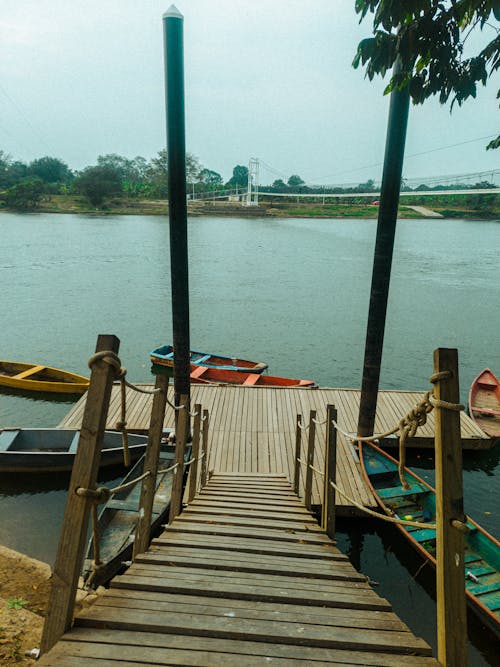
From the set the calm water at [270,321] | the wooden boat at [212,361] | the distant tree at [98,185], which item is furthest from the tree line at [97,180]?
the wooden boat at [212,361]

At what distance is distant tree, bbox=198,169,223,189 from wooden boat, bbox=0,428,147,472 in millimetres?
127568

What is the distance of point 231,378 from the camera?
14508 millimetres

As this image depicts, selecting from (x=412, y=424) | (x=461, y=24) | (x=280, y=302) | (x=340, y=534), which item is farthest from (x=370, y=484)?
(x=280, y=302)

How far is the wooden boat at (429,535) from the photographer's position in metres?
5.56

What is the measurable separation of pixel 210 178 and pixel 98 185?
54.8 metres

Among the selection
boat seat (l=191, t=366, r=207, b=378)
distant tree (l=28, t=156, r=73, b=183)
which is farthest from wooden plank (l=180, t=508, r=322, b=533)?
distant tree (l=28, t=156, r=73, b=183)

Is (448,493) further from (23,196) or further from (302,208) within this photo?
(302,208)

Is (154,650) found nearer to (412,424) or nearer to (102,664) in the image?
(102,664)

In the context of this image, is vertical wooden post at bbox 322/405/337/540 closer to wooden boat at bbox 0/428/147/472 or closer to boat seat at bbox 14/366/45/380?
wooden boat at bbox 0/428/147/472

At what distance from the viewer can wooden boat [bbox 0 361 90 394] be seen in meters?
13.6

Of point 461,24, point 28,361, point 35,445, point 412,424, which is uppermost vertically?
point 461,24

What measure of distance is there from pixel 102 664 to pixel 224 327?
860 inches

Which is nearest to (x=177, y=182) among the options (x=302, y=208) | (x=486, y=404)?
(x=486, y=404)

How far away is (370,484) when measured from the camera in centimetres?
747
